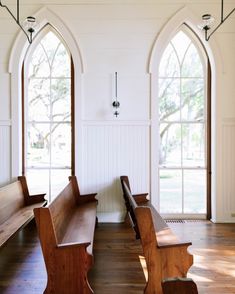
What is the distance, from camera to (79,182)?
14.3 feet

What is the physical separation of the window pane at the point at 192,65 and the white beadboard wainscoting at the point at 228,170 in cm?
85

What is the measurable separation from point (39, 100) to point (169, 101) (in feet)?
6.41

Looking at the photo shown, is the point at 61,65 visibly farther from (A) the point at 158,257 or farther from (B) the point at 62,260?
(A) the point at 158,257

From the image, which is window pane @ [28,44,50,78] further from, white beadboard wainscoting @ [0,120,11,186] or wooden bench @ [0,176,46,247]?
wooden bench @ [0,176,46,247]

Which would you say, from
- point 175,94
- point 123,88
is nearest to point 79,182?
point 123,88

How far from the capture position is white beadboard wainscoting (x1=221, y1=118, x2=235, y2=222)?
14.2 ft

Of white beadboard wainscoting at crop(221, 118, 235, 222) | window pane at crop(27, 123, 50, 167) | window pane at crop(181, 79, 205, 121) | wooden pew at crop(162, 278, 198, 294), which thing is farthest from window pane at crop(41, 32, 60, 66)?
wooden pew at crop(162, 278, 198, 294)

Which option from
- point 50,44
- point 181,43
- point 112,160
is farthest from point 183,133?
point 50,44

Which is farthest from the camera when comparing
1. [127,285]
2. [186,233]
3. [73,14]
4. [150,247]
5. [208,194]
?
[208,194]

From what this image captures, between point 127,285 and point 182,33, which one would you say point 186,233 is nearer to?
point 127,285

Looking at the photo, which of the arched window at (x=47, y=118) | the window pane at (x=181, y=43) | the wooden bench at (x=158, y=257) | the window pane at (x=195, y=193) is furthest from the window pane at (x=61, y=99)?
the wooden bench at (x=158, y=257)

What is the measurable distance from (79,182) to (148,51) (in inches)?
83.6

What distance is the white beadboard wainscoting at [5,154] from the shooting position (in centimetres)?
431

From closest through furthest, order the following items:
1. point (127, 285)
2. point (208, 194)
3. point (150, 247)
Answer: point (150, 247) < point (127, 285) < point (208, 194)
